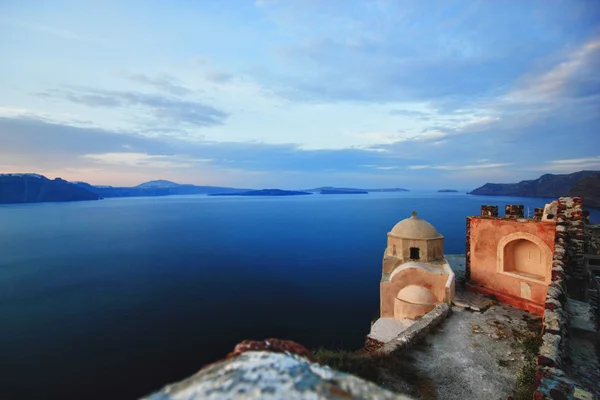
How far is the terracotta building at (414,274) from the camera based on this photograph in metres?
13.2

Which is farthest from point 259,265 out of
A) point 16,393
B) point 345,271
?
point 16,393

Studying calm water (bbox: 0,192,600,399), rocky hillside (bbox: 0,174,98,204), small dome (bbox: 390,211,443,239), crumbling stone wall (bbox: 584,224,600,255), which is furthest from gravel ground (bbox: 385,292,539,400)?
rocky hillside (bbox: 0,174,98,204)

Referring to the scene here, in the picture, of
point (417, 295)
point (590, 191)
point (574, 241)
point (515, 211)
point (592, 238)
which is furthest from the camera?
point (590, 191)

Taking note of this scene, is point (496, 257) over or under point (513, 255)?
under

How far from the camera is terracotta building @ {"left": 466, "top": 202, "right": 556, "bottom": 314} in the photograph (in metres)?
12.1

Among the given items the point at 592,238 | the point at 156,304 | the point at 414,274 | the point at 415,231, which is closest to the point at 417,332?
the point at 414,274

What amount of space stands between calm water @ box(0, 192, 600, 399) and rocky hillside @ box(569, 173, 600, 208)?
5683 centimetres

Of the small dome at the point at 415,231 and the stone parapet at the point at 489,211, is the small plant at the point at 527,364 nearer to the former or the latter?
the stone parapet at the point at 489,211

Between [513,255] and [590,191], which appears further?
[590,191]

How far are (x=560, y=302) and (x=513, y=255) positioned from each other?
6678mm

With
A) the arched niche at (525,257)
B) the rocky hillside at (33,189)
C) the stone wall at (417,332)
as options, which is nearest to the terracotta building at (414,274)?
the stone wall at (417,332)

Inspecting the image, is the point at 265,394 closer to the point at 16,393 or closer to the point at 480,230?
the point at 480,230

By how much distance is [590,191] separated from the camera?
80.9m

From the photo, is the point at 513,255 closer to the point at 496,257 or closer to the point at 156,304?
the point at 496,257
